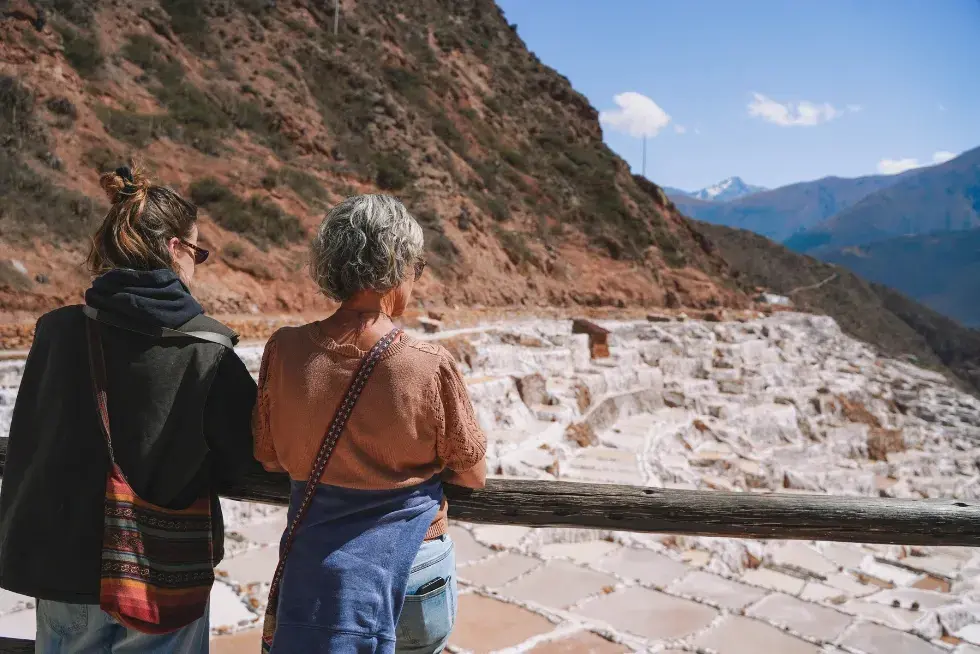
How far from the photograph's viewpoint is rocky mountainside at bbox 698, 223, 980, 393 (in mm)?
39906

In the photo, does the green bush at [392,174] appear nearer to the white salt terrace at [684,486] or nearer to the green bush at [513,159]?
the white salt terrace at [684,486]

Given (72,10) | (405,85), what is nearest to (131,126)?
(72,10)

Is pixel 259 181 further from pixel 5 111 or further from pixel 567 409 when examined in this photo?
pixel 567 409

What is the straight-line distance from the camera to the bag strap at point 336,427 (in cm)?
131

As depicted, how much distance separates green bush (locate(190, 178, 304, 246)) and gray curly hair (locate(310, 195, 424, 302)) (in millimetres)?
12435

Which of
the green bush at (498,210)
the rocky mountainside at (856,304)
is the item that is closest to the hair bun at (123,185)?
the green bush at (498,210)

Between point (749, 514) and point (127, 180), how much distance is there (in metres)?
1.69

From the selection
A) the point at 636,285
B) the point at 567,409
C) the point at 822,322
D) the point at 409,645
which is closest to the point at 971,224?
the point at 822,322

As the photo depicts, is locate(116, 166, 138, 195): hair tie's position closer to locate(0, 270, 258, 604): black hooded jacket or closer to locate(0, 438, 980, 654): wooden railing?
locate(0, 270, 258, 604): black hooded jacket

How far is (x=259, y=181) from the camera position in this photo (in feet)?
48.6

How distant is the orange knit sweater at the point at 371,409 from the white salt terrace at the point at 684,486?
178cm

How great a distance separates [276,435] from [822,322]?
30405mm

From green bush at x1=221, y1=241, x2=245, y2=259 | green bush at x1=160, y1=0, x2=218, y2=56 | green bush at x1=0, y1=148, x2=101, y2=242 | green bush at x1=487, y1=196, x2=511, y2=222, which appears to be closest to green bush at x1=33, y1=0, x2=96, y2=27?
green bush at x1=160, y1=0, x2=218, y2=56

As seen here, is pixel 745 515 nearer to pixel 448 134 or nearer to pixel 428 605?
pixel 428 605
